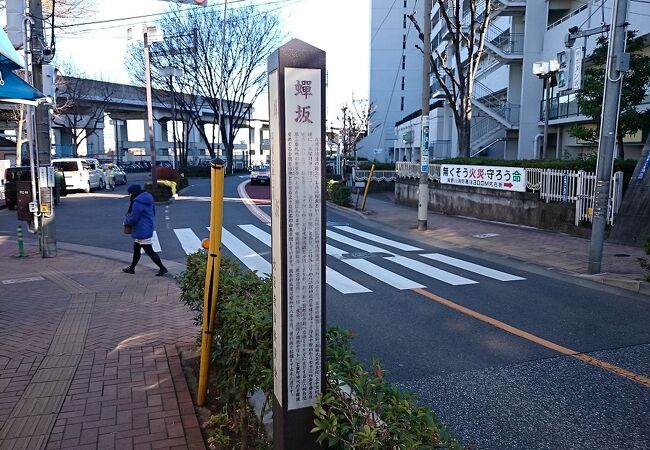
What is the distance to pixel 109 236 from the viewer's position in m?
15.0

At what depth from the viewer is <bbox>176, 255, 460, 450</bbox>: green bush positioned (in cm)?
235

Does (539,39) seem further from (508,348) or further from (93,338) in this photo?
(93,338)

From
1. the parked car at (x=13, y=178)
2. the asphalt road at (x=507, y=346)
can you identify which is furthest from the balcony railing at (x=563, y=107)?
the parked car at (x=13, y=178)

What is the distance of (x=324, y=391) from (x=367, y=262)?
8376 mm

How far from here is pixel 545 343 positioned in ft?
19.3

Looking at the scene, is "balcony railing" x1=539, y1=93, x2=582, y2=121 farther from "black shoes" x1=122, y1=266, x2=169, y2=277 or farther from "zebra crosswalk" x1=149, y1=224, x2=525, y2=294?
"black shoes" x1=122, y1=266, x2=169, y2=277

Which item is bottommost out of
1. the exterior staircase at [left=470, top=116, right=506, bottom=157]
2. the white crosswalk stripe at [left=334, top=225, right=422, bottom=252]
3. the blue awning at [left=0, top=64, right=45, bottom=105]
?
the white crosswalk stripe at [left=334, top=225, right=422, bottom=252]

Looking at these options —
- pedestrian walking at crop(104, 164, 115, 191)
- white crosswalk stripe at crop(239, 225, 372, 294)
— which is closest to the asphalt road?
white crosswalk stripe at crop(239, 225, 372, 294)

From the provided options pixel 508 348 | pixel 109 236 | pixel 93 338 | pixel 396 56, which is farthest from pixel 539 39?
pixel 396 56

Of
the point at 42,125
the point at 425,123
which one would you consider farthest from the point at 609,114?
the point at 42,125

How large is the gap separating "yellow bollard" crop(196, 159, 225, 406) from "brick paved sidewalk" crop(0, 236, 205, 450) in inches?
14.0

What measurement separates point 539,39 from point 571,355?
28.2 metres

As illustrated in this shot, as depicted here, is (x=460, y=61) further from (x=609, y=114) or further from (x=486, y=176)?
(x=609, y=114)

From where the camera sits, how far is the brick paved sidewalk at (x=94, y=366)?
379cm
